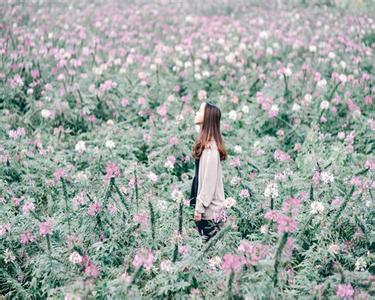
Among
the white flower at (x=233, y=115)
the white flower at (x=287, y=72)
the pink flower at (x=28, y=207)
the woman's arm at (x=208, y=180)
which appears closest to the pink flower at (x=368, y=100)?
the white flower at (x=287, y=72)

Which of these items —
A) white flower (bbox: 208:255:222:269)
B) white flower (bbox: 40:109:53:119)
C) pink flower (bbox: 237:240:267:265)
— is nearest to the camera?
pink flower (bbox: 237:240:267:265)

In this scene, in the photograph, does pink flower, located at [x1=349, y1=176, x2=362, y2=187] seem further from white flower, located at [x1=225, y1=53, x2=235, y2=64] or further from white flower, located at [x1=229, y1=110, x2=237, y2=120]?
white flower, located at [x1=225, y1=53, x2=235, y2=64]

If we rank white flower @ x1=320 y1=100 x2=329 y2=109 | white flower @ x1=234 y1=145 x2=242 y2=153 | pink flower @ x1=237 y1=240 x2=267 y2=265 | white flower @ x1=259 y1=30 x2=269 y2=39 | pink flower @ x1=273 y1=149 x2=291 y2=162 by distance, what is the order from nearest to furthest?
pink flower @ x1=237 y1=240 x2=267 y2=265, pink flower @ x1=273 y1=149 x2=291 y2=162, white flower @ x1=234 y1=145 x2=242 y2=153, white flower @ x1=320 y1=100 x2=329 y2=109, white flower @ x1=259 y1=30 x2=269 y2=39

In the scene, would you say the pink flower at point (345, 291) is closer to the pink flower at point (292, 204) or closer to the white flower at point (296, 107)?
the pink flower at point (292, 204)

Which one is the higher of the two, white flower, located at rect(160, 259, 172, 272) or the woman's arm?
the woman's arm

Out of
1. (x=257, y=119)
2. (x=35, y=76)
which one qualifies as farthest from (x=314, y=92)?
(x=35, y=76)

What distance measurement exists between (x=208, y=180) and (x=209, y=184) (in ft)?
0.13

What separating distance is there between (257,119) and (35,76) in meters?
3.71

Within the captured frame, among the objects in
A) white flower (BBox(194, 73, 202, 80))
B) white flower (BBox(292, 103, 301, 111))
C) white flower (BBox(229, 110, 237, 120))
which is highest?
white flower (BBox(194, 73, 202, 80))

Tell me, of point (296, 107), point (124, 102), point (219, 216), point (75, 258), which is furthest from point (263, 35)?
Answer: point (75, 258)

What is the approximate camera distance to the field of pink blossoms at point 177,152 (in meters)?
3.52

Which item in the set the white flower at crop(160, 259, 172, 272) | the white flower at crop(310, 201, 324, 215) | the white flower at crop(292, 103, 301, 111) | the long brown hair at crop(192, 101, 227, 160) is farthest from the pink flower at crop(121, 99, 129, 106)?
the white flower at crop(160, 259, 172, 272)

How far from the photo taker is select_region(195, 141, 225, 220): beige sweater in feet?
13.6

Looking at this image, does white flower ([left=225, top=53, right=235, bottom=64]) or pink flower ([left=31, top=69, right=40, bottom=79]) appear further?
white flower ([left=225, top=53, right=235, bottom=64])
